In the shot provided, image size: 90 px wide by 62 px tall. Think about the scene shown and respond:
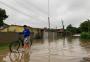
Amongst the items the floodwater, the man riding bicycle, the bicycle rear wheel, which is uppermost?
the man riding bicycle

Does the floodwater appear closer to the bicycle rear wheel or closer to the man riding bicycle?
the man riding bicycle

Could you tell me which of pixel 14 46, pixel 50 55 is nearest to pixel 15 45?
pixel 14 46

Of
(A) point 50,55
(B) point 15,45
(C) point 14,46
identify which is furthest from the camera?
(B) point 15,45

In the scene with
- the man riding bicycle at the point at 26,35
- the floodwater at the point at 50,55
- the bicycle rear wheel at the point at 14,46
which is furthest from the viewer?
the man riding bicycle at the point at 26,35

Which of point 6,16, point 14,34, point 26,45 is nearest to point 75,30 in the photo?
point 6,16

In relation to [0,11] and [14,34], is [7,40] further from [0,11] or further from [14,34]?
[0,11]

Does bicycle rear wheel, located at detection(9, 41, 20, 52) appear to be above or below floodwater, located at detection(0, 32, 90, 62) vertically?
above

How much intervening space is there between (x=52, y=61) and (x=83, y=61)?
1500 mm

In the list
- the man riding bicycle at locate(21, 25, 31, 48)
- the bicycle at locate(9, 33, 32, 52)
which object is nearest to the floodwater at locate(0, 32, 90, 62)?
the man riding bicycle at locate(21, 25, 31, 48)

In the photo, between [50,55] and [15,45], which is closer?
[50,55]

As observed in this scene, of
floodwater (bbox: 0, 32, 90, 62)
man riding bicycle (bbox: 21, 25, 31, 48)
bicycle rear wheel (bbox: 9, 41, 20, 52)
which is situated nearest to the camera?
floodwater (bbox: 0, 32, 90, 62)

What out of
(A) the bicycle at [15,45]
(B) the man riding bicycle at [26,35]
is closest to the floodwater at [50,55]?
(B) the man riding bicycle at [26,35]

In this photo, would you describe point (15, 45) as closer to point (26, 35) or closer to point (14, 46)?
point (14, 46)

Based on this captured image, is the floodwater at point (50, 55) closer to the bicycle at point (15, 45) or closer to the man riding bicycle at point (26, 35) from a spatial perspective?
the man riding bicycle at point (26, 35)
